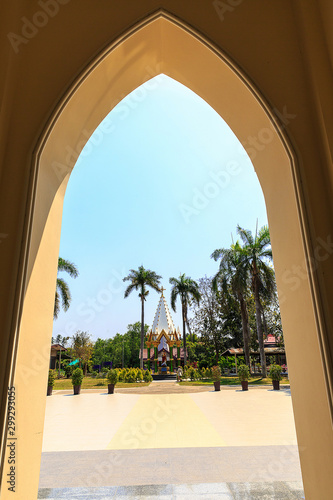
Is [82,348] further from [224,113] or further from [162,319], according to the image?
[224,113]

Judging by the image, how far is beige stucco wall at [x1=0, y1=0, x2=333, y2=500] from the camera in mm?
2137

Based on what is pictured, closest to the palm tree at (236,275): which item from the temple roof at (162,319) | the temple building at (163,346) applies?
the temple building at (163,346)

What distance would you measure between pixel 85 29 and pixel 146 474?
4.97 metres

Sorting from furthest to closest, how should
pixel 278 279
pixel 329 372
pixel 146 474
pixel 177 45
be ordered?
pixel 146 474
pixel 177 45
pixel 278 279
pixel 329 372

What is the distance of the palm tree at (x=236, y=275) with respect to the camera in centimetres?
1866

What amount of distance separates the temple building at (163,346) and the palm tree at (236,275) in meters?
7.16

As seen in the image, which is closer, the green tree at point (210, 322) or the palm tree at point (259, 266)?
the palm tree at point (259, 266)

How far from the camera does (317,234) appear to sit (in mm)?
2223

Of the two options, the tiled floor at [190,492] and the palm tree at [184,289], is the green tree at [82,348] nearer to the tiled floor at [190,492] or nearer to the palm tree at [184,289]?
the palm tree at [184,289]

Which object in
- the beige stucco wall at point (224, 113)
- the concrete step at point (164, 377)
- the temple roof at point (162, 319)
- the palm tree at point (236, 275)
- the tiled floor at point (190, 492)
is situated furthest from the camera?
the temple roof at point (162, 319)

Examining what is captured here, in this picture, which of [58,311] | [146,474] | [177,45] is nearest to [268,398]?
[146,474]

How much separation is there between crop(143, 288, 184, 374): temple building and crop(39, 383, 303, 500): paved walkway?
16.9 metres

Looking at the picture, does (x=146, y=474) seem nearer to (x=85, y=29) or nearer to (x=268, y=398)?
(x=85, y=29)

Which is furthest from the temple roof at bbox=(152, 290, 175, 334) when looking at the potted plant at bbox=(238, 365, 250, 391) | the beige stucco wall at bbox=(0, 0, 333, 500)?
the beige stucco wall at bbox=(0, 0, 333, 500)
